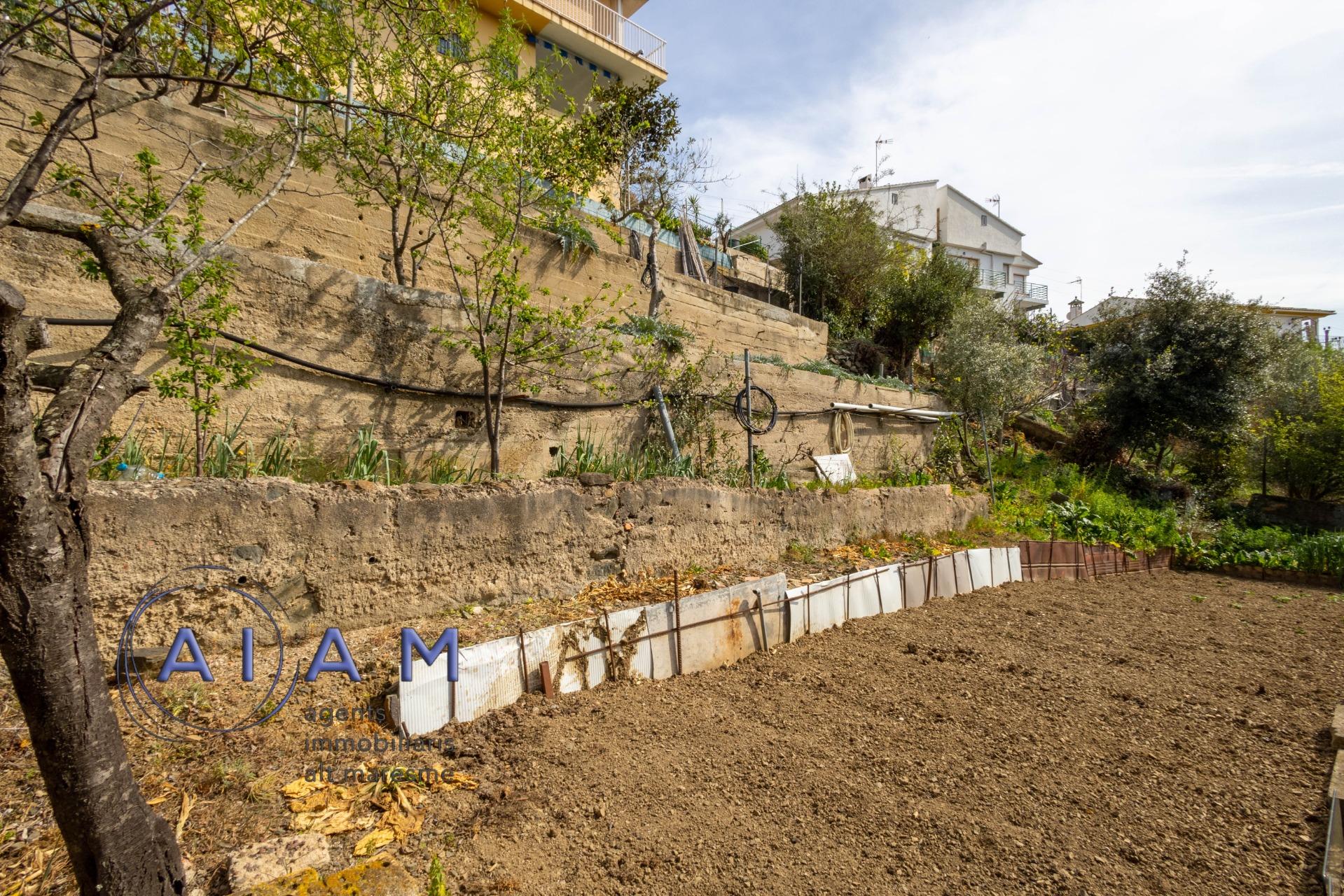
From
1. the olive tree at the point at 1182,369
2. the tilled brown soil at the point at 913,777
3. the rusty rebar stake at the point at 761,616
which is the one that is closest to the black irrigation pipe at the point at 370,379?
the rusty rebar stake at the point at 761,616

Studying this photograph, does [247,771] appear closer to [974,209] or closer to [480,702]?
[480,702]

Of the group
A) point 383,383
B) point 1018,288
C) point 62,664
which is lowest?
point 62,664

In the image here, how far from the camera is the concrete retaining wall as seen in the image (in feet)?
8.63

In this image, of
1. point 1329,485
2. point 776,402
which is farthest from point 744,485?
point 1329,485

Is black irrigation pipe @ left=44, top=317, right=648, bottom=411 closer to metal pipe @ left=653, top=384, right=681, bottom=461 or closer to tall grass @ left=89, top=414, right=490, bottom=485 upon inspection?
tall grass @ left=89, top=414, right=490, bottom=485

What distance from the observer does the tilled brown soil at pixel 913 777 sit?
83.0 inches

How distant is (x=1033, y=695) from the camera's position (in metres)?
3.52

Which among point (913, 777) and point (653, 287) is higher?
point (653, 287)

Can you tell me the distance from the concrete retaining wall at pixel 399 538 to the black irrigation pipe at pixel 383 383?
3.21 ft

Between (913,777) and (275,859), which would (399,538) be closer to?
(275,859)

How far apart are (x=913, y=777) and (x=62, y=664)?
2895mm

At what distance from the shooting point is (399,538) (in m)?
3.32

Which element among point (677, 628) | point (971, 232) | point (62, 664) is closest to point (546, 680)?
point (677, 628)

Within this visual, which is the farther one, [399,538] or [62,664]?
[399,538]
